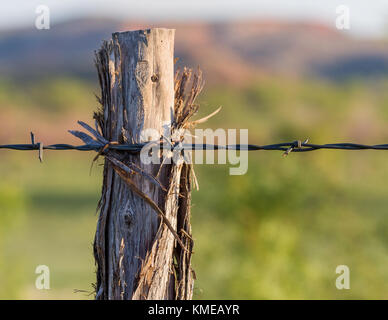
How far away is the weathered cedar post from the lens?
→ 2551 millimetres

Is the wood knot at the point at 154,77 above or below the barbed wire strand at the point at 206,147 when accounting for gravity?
above

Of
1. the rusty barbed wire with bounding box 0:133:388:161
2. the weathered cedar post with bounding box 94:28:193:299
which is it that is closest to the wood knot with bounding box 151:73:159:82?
the weathered cedar post with bounding box 94:28:193:299

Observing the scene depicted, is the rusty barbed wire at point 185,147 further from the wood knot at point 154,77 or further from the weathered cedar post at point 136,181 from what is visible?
the wood knot at point 154,77

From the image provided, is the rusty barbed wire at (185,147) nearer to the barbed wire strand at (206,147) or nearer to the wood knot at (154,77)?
the barbed wire strand at (206,147)

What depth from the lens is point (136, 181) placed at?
2.58 m

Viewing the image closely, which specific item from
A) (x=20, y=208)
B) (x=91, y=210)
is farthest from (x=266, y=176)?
(x=91, y=210)

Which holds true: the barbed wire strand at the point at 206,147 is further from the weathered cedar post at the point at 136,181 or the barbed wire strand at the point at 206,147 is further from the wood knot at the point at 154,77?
the wood knot at the point at 154,77

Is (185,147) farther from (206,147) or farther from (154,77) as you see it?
(154,77)

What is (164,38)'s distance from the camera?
2.57 meters

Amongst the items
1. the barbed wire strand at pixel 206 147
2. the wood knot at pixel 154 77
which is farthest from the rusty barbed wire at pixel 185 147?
the wood knot at pixel 154 77

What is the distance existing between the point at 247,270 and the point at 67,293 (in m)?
8.92

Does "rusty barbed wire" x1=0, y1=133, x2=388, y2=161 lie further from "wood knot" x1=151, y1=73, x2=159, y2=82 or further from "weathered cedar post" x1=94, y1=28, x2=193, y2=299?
"wood knot" x1=151, y1=73, x2=159, y2=82

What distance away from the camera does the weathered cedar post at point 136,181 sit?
255 centimetres

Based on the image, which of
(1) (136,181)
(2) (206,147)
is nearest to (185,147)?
(2) (206,147)
